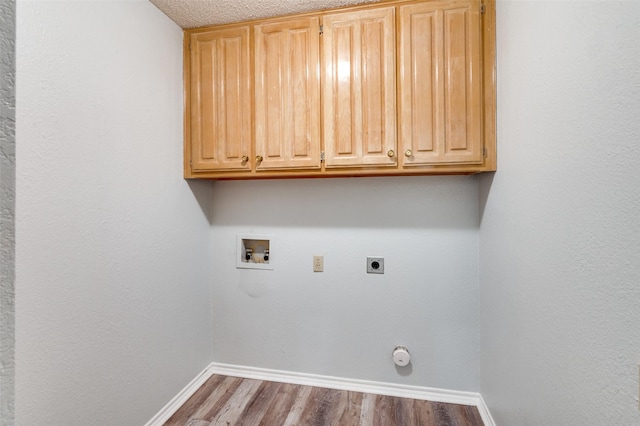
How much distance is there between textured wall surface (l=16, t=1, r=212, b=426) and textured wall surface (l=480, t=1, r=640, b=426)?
1696 mm

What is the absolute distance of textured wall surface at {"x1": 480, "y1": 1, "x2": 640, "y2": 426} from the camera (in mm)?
617

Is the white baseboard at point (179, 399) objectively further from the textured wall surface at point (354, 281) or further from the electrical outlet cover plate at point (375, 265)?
the electrical outlet cover plate at point (375, 265)

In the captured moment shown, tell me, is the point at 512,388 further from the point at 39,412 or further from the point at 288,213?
the point at 39,412

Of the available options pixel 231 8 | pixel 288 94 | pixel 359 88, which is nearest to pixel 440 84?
pixel 359 88

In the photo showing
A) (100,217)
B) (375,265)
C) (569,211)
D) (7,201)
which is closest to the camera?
(7,201)

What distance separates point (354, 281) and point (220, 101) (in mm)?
1406

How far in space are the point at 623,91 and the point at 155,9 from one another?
6.56 ft

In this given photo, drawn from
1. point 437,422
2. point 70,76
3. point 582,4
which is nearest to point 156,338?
point 70,76

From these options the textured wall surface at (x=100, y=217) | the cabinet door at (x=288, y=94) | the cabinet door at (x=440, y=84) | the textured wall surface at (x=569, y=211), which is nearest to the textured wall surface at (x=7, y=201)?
the textured wall surface at (x=100, y=217)

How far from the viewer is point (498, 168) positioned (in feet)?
4.59

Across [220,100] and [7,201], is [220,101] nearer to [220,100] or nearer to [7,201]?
[220,100]

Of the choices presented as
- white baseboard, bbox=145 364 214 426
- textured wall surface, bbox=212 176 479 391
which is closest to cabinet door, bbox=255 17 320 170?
textured wall surface, bbox=212 176 479 391

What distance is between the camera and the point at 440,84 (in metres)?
1.47

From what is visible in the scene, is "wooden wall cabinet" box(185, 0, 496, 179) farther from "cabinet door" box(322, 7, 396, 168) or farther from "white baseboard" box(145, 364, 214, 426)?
"white baseboard" box(145, 364, 214, 426)
